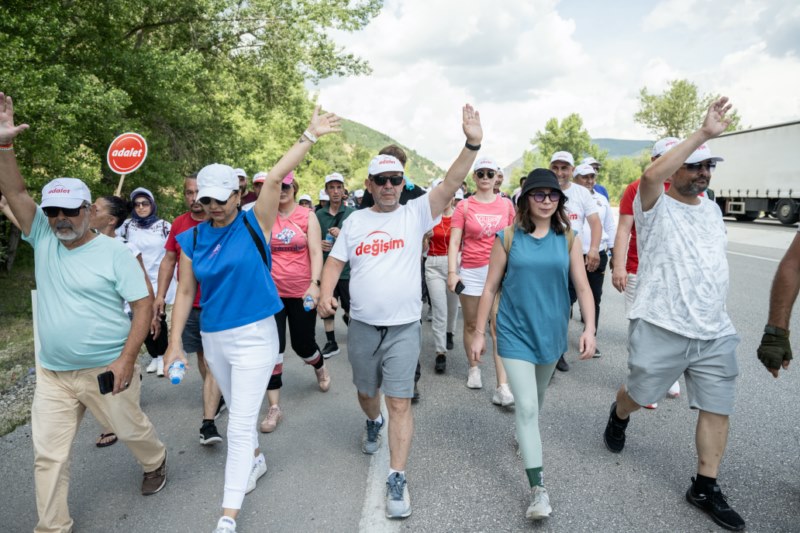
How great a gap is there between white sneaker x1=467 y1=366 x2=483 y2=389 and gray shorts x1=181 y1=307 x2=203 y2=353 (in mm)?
2528

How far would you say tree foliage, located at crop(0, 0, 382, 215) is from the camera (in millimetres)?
7703

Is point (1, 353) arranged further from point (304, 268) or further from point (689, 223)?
point (689, 223)

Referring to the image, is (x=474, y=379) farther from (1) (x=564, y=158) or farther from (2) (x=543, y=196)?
(1) (x=564, y=158)

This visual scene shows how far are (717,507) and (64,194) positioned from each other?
401cm

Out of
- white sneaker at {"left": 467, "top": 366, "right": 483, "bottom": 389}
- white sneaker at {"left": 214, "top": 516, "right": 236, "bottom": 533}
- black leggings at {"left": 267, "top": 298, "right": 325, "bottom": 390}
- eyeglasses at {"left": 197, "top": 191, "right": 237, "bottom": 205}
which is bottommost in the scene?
white sneaker at {"left": 467, "top": 366, "right": 483, "bottom": 389}

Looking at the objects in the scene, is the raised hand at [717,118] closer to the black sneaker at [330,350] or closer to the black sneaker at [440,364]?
the black sneaker at [440,364]

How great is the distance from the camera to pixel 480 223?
15.7 feet

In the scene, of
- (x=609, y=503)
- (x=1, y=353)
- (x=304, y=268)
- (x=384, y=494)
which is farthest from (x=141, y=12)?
(x=609, y=503)

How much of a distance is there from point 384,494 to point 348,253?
156 centimetres

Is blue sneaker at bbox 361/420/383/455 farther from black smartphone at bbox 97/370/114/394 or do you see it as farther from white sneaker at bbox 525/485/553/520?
black smartphone at bbox 97/370/114/394

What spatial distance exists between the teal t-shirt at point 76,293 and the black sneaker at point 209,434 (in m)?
1.17

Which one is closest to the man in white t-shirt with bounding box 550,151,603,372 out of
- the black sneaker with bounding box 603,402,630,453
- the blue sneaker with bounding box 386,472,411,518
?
the black sneaker with bounding box 603,402,630,453

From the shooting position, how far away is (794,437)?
3.67 metres

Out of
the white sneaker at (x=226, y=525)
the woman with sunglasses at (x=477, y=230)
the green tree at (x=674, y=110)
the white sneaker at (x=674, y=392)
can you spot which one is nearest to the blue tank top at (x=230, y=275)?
the white sneaker at (x=226, y=525)
